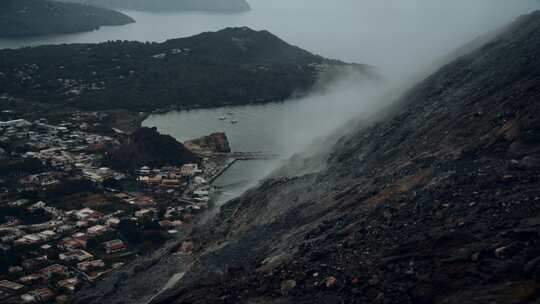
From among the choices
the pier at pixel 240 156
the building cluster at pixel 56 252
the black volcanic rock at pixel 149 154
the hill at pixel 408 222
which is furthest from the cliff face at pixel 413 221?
the black volcanic rock at pixel 149 154

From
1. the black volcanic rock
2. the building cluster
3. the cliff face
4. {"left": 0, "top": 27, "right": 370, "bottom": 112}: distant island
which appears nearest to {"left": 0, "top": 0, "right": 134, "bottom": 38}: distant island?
{"left": 0, "top": 27, "right": 370, "bottom": 112}: distant island

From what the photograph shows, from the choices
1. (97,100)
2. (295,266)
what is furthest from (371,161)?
(97,100)

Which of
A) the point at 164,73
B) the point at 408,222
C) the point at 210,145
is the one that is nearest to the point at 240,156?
the point at 210,145

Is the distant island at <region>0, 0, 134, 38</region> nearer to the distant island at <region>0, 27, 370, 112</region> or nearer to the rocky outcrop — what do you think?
the distant island at <region>0, 27, 370, 112</region>

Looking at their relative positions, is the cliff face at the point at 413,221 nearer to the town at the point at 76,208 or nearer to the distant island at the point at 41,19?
the town at the point at 76,208

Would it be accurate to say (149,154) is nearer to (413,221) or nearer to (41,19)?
(413,221)
